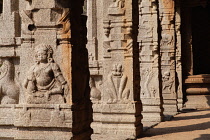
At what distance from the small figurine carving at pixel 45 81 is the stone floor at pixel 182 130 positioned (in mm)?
3412

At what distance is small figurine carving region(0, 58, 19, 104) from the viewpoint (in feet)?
23.9

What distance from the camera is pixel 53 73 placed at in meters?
5.68

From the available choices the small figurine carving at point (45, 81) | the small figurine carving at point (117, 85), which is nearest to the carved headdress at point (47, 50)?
the small figurine carving at point (45, 81)

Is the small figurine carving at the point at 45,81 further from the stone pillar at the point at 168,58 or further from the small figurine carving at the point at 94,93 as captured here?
the stone pillar at the point at 168,58

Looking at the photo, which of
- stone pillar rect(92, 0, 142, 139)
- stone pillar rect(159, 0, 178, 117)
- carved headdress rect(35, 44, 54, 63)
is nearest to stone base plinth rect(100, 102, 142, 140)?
stone pillar rect(92, 0, 142, 139)

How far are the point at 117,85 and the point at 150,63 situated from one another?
3117mm

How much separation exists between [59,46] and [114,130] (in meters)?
3.87

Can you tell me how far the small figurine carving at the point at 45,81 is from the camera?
5.65 meters

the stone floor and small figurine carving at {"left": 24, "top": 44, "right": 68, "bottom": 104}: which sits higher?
small figurine carving at {"left": 24, "top": 44, "right": 68, "bottom": 104}

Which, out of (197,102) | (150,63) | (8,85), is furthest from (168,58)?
(8,85)

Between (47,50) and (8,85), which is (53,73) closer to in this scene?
(47,50)

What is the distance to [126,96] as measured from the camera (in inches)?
352

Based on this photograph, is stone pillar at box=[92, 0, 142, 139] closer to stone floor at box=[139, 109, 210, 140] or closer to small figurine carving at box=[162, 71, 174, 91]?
stone floor at box=[139, 109, 210, 140]

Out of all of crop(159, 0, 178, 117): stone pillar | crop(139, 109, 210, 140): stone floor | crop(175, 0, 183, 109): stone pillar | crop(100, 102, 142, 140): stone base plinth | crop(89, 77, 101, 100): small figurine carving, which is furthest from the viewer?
crop(175, 0, 183, 109): stone pillar
